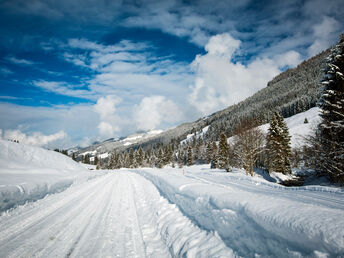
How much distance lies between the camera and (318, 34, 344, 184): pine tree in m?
14.9

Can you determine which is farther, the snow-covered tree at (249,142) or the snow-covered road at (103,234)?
the snow-covered tree at (249,142)

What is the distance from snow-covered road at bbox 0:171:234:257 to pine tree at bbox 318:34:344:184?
1608 centimetres

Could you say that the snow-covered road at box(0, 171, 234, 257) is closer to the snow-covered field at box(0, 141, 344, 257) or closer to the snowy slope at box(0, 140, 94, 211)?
the snow-covered field at box(0, 141, 344, 257)

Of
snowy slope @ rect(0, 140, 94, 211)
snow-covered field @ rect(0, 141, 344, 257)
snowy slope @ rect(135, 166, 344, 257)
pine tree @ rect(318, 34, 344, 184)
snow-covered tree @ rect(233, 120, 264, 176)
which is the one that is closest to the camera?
snowy slope @ rect(135, 166, 344, 257)

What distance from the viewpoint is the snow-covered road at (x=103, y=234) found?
13.3 ft

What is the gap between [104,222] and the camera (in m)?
5.91

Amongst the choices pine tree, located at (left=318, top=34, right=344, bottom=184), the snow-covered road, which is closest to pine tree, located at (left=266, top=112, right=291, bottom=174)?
pine tree, located at (left=318, top=34, right=344, bottom=184)

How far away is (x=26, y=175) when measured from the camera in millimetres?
12680

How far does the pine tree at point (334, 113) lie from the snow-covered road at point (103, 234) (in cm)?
1608

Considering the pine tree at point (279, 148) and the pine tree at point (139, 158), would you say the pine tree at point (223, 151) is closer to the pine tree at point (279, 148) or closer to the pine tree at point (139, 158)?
the pine tree at point (279, 148)

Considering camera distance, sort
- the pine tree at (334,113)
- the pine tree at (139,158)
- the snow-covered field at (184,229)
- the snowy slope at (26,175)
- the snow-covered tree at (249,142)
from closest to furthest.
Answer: the snow-covered field at (184,229) < the snowy slope at (26,175) < the pine tree at (334,113) < the snow-covered tree at (249,142) < the pine tree at (139,158)

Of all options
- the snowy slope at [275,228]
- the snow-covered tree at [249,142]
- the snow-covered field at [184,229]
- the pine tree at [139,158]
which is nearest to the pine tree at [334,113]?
the snow-covered tree at [249,142]

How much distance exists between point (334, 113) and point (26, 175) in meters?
26.3

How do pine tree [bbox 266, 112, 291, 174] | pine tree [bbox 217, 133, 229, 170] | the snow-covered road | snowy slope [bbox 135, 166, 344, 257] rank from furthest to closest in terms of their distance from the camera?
pine tree [bbox 217, 133, 229, 170]
pine tree [bbox 266, 112, 291, 174]
the snow-covered road
snowy slope [bbox 135, 166, 344, 257]
